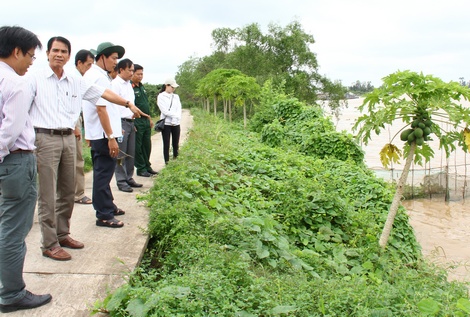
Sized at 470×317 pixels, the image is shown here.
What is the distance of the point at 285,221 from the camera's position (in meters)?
5.39

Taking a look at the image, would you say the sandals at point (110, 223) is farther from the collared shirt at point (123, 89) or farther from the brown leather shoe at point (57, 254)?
the collared shirt at point (123, 89)

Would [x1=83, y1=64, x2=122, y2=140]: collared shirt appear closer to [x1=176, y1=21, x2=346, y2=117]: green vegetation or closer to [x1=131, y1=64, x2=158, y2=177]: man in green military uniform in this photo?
[x1=131, y1=64, x2=158, y2=177]: man in green military uniform

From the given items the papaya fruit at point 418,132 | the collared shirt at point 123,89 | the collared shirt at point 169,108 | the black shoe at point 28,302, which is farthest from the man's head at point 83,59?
the papaya fruit at point 418,132

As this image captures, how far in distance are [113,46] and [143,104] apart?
2304 mm

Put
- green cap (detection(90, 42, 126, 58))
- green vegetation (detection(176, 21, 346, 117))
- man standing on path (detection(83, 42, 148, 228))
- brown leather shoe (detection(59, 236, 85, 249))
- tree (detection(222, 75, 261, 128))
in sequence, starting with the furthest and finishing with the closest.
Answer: green vegetation (detection(176, 21, 346, 117))
tree (detection(222, 75, 261, 128))
green cap (detection(90, 42, 126, 58))
man standing on path (detection(83, 42, 148, 228))
brown leather shoe (detection(59, 236, 85, 249))

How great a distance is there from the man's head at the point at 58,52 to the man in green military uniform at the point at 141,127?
335 cm

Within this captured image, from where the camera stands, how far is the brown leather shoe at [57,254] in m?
3.45

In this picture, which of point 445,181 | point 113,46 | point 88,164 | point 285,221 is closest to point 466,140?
point 285,221

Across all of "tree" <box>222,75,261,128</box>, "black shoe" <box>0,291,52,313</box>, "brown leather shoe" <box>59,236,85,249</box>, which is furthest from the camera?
"tree" <box>222,75,261,128</box>

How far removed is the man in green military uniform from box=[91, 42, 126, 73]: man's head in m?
2.10

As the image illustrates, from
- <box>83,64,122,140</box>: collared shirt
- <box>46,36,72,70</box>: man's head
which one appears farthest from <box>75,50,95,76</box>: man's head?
<box>46,36,72,70</box>: man's head

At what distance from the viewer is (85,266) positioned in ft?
11.2

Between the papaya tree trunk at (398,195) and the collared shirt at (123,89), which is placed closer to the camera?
the papaya tree trunk at (398,195)

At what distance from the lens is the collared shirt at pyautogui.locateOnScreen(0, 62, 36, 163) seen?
8.52ft
